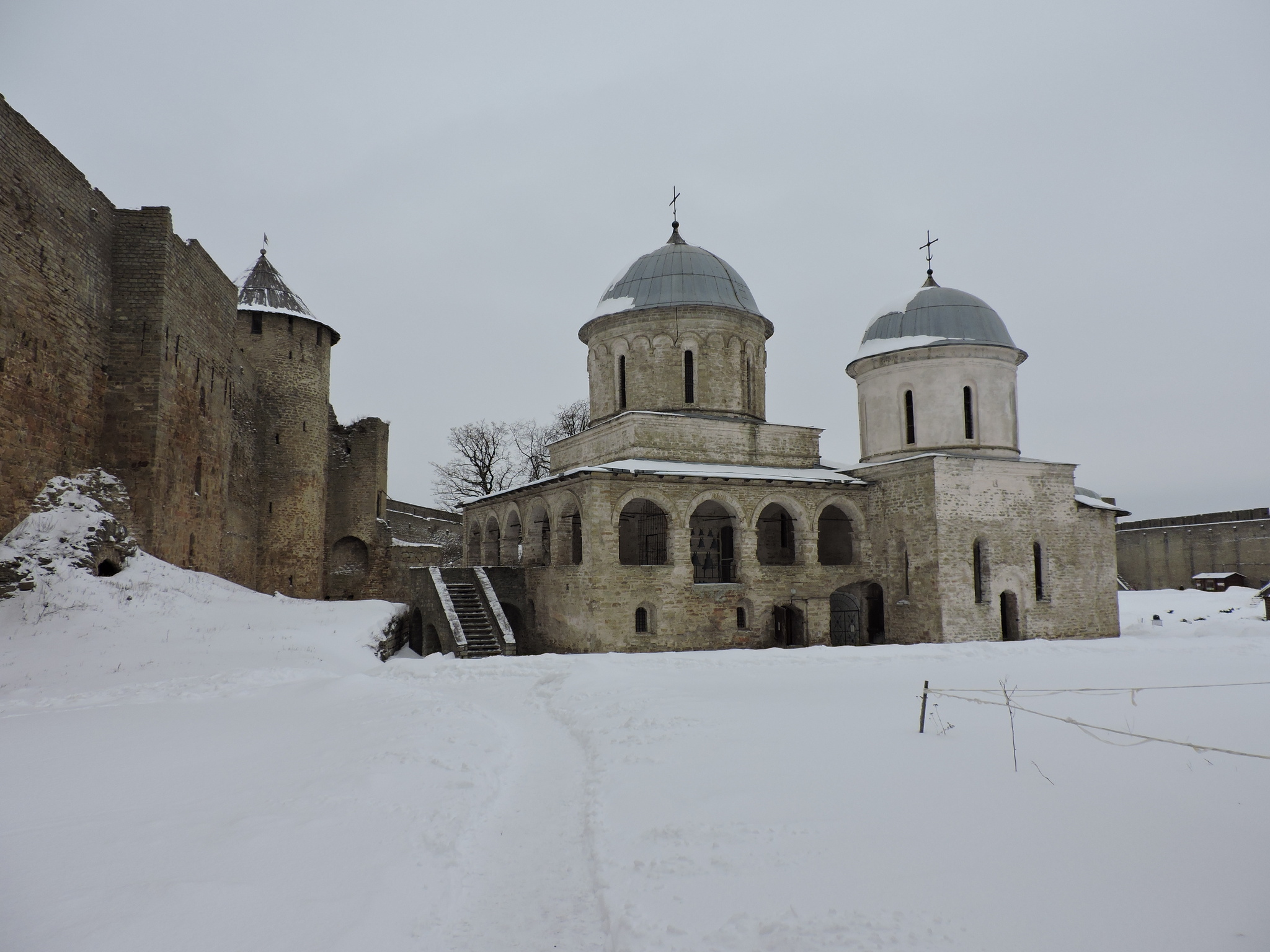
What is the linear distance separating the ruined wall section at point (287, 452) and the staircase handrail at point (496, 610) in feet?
22.7

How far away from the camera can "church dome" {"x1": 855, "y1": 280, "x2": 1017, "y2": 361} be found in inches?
807

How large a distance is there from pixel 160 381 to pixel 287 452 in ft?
28.4

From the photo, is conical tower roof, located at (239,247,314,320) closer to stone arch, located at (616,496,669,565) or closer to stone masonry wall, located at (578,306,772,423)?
stone masonry wall, located at (578,306,772,423)

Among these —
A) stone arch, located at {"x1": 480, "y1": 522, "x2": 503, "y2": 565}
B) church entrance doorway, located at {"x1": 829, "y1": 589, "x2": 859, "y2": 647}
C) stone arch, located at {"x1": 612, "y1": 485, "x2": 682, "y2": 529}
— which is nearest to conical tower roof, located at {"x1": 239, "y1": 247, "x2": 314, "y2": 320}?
stone arch, located at {"x1": 480, "y1": 522, "x2": 503, "y2": 565}

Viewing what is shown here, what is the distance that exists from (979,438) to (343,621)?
16278 mm

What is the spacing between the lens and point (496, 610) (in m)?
17.1

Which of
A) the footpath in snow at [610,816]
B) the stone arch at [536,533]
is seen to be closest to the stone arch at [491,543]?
the stone arch at [536,533]

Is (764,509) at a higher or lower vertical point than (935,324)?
lower

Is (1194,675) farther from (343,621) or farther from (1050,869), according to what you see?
(343,621)

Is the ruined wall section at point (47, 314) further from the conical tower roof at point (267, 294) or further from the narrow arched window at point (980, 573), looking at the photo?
the narrow arched window at point (980, 573)

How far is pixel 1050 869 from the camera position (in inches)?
167

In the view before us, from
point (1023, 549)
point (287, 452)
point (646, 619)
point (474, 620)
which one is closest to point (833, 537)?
point (1023, 549)

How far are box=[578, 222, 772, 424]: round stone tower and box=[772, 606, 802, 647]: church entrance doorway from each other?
5.43 m

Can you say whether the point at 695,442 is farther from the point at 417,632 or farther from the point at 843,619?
the point at 417,632
